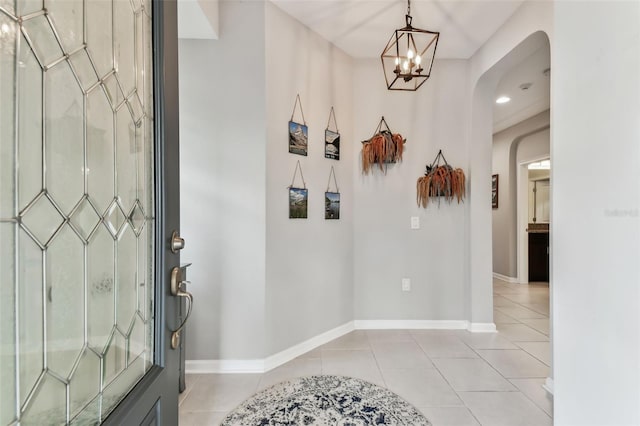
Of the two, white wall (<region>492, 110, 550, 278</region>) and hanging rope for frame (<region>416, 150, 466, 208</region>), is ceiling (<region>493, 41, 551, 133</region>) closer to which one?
white wall (<region>492, 110, 550, 278</region>)

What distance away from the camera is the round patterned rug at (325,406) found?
66.4 inches

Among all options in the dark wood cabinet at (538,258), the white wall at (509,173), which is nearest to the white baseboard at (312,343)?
the white wall at (509,173)

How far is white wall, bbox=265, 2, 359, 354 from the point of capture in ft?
7.68

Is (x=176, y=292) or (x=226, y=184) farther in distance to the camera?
(x=226, y=184)

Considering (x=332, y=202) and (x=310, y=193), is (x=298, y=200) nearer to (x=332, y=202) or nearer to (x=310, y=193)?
(x=310, y=193)

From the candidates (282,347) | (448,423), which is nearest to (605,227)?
(448,423)

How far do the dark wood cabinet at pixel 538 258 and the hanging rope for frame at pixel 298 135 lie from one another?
15.8ft

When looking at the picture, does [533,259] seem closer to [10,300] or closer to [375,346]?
[375,346]

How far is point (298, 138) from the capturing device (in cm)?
254

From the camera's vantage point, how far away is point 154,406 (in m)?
0.77

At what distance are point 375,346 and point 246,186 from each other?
176 centimetres

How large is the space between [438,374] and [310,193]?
1686 mm

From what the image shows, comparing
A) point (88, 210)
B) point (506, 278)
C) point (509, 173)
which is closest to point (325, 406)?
point (88, 210)

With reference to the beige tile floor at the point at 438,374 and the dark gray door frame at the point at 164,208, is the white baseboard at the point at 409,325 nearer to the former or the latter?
the beige tile floor at the point at 438,374
